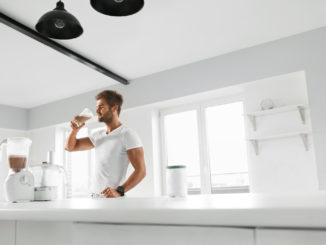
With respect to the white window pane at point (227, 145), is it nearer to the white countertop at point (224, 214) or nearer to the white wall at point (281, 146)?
the white wall at point (281, 146)

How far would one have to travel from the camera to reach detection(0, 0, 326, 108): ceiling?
8.96 ft

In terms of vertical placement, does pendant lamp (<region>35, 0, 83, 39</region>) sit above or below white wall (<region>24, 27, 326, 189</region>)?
below

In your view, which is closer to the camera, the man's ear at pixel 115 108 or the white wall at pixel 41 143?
the man's ear at pixel 115 108

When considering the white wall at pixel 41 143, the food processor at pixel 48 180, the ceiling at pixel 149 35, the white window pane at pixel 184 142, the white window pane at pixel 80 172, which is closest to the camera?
the food processor at pixel 48 180

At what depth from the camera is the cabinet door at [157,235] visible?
1.47ft

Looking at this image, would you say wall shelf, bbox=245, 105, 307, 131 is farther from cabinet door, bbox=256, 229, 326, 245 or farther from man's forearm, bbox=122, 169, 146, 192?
cabinet door, bbox=256, 229, 326, 245

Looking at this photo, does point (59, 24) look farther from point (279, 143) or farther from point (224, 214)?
point (279, 143)

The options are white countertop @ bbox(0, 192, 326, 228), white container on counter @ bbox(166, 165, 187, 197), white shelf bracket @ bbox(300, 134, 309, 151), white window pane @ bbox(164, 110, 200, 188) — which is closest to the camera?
white countertop @ bbox(0, 192, 326, 228)

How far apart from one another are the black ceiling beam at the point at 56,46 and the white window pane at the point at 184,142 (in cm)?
87

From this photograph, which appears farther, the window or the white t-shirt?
the window

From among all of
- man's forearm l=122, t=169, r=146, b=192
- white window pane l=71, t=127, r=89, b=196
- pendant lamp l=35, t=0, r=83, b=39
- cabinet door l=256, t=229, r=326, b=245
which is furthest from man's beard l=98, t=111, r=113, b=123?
white window pane l=71, t=127, r=89, b=196

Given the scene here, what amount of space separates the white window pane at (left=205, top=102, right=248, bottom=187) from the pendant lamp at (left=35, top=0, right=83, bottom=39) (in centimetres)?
235

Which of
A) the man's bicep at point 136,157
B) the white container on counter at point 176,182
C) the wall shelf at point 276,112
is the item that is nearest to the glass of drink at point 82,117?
the man's bicep at point 136,157

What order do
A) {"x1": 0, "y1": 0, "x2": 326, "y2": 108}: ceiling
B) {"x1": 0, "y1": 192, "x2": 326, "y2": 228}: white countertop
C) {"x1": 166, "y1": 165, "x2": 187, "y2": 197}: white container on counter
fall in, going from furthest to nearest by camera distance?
{"x1": 0, "y1": 0, "x2": 326, "y2": 108}: ceiling
{"x1": 166, "y1": 165, "x2": 187, "y2": 197}: white container on counter
{"x1": 0, "y1": 192, "x2": 326, "y2": 228}: white countertop
